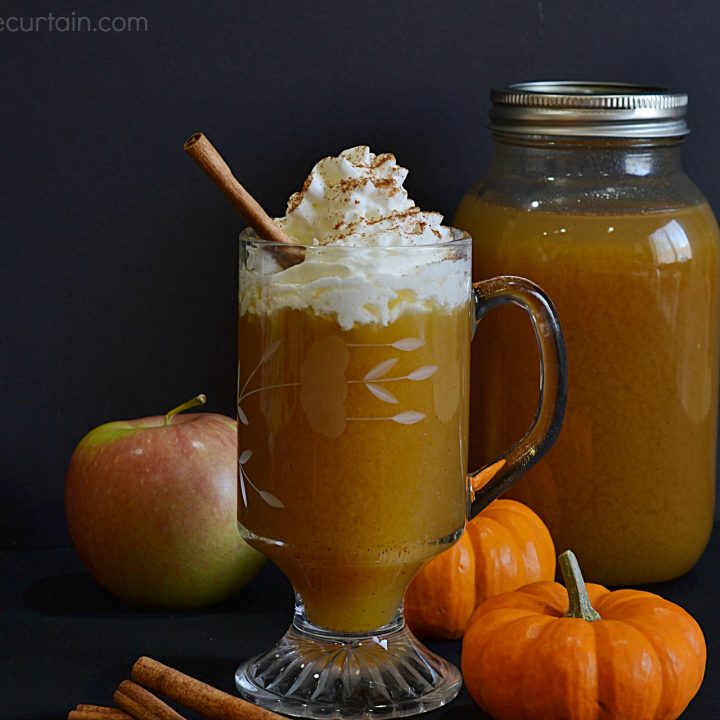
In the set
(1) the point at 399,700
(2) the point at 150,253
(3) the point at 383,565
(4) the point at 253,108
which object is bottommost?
(1) the point at 399,700

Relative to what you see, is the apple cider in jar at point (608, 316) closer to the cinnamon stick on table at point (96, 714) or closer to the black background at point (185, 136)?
the black background at point (185, 136)

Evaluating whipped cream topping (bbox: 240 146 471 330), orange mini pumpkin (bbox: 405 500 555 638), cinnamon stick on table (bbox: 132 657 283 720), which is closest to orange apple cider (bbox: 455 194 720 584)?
orange mini pumpkin (bbox: 405 500 555 638)

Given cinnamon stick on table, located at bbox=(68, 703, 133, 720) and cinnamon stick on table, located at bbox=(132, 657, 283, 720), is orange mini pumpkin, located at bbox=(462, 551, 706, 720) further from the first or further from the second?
cinnamon stick on table, located at bbox=(68, 703, 133, 720)

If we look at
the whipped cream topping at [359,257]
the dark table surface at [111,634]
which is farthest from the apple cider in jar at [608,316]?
the whipped cream topping at [359,257]

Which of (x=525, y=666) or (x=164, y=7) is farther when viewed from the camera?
(x=164, y=7)

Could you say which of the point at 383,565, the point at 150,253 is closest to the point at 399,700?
the point at 383,565

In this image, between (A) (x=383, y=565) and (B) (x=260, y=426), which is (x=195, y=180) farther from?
(A) (x=383, y=565)

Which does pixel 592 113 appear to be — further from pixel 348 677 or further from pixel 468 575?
pixel 348 677
